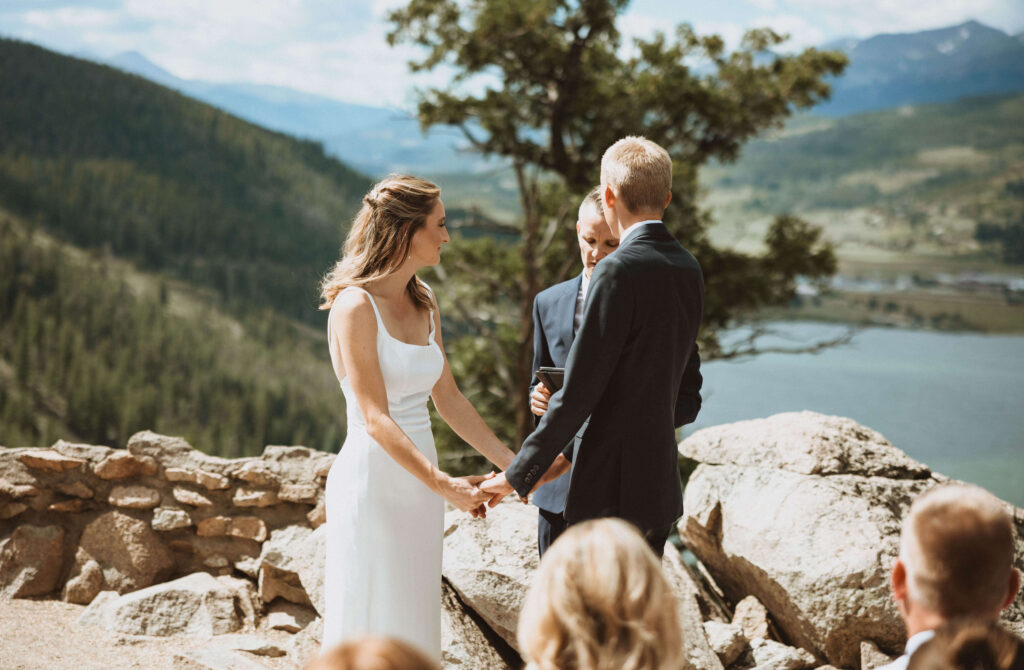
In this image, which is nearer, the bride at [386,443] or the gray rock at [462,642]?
the bride at [386,443]

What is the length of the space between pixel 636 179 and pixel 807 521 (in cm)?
213

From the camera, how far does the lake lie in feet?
98.6

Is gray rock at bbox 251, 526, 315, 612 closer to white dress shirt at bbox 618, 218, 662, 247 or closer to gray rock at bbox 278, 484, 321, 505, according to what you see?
gray rock at bbox 278, 484, 321, 505

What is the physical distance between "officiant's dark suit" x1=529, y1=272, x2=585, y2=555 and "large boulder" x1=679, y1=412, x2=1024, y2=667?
155cm

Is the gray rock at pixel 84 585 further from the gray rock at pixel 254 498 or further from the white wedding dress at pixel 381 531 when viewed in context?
the white wedding dress at pixel 381 531

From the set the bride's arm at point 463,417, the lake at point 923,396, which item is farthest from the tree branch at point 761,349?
the lake at point 923,396

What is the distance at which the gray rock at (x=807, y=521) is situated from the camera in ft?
11.1

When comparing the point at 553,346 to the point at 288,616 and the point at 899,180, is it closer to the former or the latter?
the point at 288,616

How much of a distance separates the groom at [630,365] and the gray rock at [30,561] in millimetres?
3260

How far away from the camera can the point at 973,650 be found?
1.29m

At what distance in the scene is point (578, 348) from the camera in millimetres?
2090

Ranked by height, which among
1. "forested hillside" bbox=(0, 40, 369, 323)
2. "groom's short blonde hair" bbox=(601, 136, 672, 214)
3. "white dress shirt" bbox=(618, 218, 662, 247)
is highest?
"groom's short blonde hair" bbox=(601, 136, 672, 214)

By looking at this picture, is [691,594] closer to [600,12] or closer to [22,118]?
[600,12]

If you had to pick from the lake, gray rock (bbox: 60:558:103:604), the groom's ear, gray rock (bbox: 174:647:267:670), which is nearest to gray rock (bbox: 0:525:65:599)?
gray rock (bbox: 60:558:103:604)
